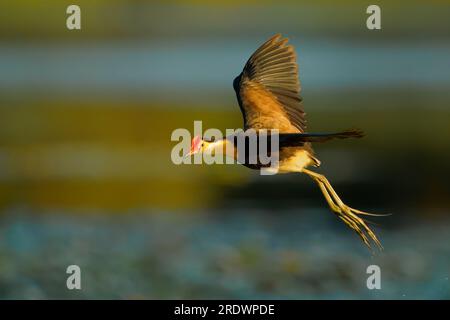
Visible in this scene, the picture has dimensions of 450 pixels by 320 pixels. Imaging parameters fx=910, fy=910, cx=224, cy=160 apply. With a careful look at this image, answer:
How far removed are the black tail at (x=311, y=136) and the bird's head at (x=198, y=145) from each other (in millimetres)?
536

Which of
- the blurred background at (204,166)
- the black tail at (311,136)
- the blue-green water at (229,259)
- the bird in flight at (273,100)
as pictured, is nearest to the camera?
the black tail at (311,136)

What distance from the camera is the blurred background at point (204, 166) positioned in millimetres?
6457

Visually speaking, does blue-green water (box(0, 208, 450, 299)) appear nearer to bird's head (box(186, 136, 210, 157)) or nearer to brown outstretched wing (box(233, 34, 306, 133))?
bird's head (box(186, 136, 210, 157))

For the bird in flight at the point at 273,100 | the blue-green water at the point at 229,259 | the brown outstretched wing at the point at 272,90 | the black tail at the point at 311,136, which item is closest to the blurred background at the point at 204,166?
the blue-green water at the point at 229,259

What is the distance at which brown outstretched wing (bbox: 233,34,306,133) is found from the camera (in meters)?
5.10

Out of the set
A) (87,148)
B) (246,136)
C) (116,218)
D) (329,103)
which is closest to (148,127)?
(87,148)

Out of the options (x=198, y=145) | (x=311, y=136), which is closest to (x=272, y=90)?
(x=198, y=145)

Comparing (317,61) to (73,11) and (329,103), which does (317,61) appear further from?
(73,11)

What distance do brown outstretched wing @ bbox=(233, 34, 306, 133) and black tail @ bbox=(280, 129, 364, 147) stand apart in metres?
0.30

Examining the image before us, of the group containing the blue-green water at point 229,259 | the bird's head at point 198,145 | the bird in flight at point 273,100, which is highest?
the bird in flight at point 273,100

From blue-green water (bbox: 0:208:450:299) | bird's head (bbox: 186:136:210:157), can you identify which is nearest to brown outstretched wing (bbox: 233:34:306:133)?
bird's head (bbox: 186:136:210:157)

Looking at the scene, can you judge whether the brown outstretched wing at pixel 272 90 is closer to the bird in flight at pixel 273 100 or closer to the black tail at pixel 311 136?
the bird in flight at pixel 273 100

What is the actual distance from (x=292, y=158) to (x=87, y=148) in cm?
569

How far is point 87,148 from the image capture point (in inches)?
405
